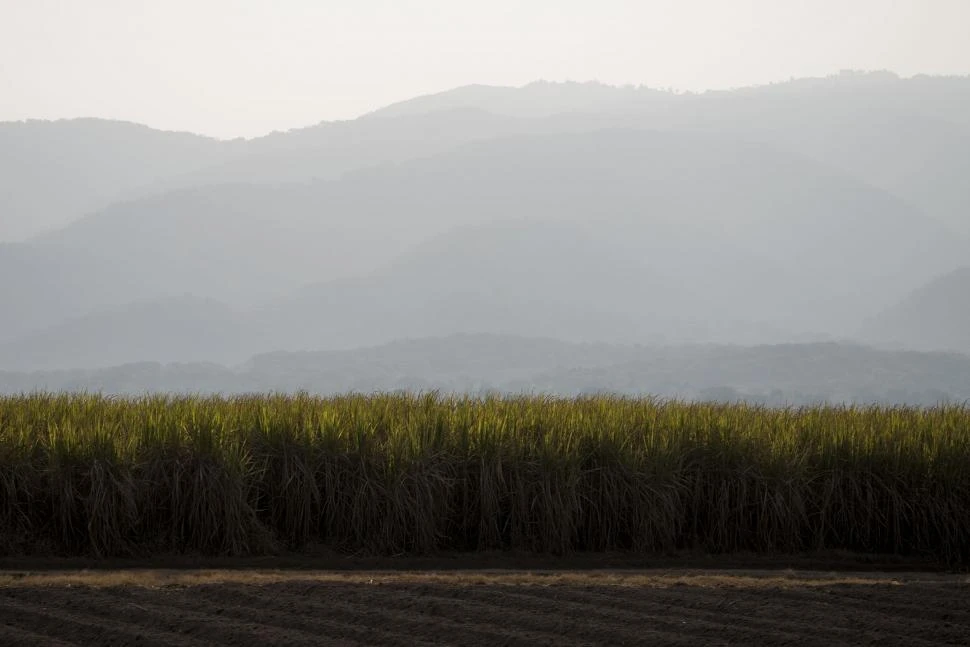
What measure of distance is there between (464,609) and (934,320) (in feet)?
495

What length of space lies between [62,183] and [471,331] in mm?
82593

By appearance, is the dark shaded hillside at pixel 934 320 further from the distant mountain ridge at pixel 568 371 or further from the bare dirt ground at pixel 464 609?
the bare dirt ground at pixel 464 609

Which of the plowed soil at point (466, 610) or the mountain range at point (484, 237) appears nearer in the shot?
the plowed soil at point (466, 610)

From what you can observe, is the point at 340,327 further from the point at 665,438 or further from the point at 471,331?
the point at 665,438

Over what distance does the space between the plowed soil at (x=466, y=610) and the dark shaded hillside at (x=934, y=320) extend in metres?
144

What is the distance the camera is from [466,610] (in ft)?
21.2

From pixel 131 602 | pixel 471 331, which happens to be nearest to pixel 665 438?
pixel 131 602

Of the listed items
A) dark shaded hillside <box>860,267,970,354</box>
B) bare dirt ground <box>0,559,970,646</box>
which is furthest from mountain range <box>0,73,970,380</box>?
bare dirt ground <box>0,559,970,646</box>

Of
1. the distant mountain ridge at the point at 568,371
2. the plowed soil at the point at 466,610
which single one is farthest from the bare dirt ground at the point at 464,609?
the distant mountain ridge at the point at 568,371

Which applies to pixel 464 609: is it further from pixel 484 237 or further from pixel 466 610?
pixel 484 237

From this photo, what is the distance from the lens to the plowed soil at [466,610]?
Answer: 5.98 m

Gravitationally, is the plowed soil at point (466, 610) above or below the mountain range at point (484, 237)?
below

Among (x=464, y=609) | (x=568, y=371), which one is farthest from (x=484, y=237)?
(x=464, y=609)

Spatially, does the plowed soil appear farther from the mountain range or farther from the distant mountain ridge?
the mountain range
